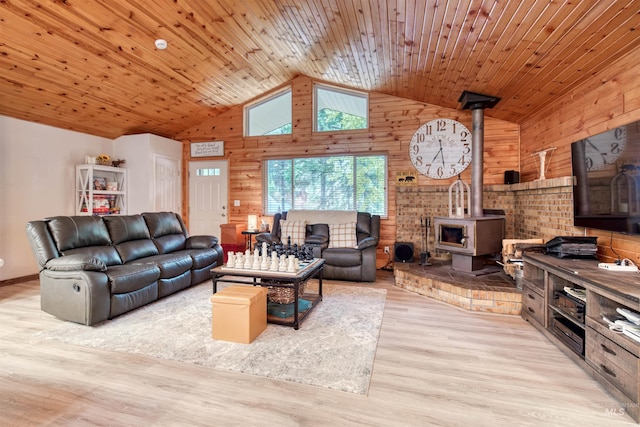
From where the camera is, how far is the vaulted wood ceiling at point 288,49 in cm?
245

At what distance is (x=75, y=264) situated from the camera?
2742 mm

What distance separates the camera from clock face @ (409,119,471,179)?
4.88m

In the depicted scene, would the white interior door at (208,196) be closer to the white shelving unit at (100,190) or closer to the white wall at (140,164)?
the white wall at (140,164)

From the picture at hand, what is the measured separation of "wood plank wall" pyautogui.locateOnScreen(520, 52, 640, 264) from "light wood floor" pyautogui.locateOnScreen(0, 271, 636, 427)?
42.2 inches

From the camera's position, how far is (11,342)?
2.41 m

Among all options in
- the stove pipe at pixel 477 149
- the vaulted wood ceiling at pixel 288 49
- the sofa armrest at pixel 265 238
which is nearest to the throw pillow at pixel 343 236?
the sofa armrest at pixel 265 238

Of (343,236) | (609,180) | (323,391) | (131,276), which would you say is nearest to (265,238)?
(343,236)

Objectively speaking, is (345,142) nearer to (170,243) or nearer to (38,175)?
(170,243)

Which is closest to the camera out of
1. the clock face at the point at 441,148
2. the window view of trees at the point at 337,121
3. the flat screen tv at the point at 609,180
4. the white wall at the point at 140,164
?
the flat screen tv at the point at 609,180

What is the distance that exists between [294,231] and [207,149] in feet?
8.97

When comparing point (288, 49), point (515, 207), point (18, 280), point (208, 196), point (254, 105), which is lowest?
point (18, 280)

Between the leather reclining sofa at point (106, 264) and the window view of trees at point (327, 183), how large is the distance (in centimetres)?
194

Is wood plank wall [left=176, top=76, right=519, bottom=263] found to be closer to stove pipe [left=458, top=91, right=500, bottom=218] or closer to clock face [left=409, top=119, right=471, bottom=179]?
clock face [left=409, top=119, right=471, bottom=179]

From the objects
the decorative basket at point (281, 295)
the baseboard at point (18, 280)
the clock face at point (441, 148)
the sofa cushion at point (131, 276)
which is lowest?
the baseboard at point (18, 280)
